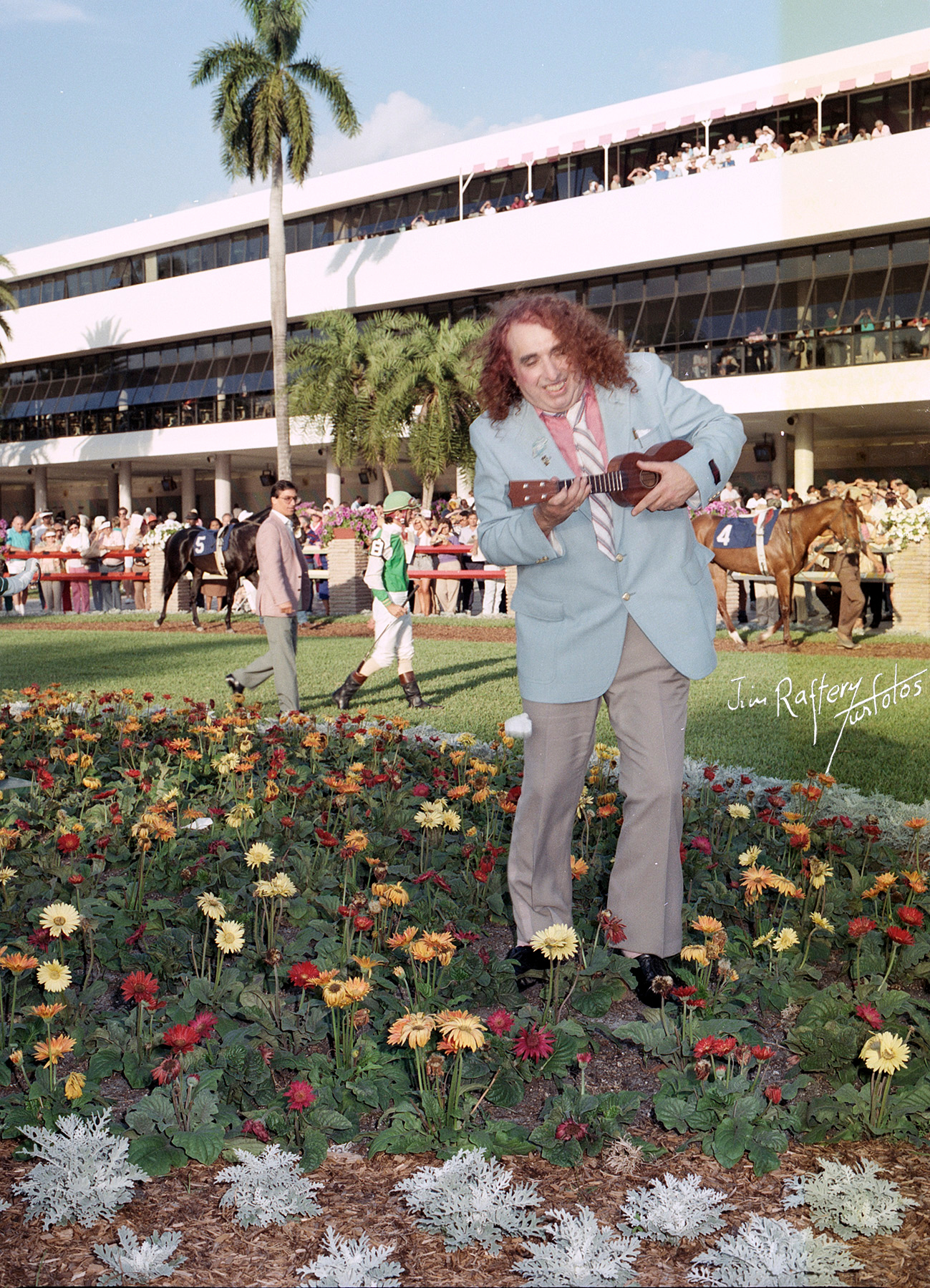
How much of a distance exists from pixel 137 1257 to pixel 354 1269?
435 mm

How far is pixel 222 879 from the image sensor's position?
479cm

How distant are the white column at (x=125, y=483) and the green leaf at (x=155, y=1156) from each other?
1937 inches

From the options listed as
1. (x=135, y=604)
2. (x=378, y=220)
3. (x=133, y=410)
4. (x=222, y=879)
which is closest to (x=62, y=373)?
(x=133, y=410)

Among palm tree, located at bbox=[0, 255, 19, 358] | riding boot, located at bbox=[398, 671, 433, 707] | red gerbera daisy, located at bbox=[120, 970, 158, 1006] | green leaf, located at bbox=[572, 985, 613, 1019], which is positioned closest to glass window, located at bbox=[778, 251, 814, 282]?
riding boot, located at bbox=[398, 671, 433, 707]

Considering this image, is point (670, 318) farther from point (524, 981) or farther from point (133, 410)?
point (524, 981)

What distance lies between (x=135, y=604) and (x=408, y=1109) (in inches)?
1029

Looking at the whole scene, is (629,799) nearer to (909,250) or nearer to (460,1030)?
(460,1030)

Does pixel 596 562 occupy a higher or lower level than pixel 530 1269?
higher

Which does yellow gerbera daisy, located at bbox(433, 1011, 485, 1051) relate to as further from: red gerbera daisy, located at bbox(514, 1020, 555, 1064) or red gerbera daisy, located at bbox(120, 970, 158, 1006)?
red gerbera daisy, located at bbox(120, 970, 158, 1006)

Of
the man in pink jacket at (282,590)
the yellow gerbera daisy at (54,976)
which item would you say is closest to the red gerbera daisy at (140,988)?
the yellow gerbera daisy at (54,976)

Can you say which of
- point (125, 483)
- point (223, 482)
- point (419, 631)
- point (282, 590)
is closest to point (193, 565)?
point (419, 631)

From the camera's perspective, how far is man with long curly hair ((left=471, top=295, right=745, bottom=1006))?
3.48 meters

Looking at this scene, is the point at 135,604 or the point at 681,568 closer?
the point at 681,568
